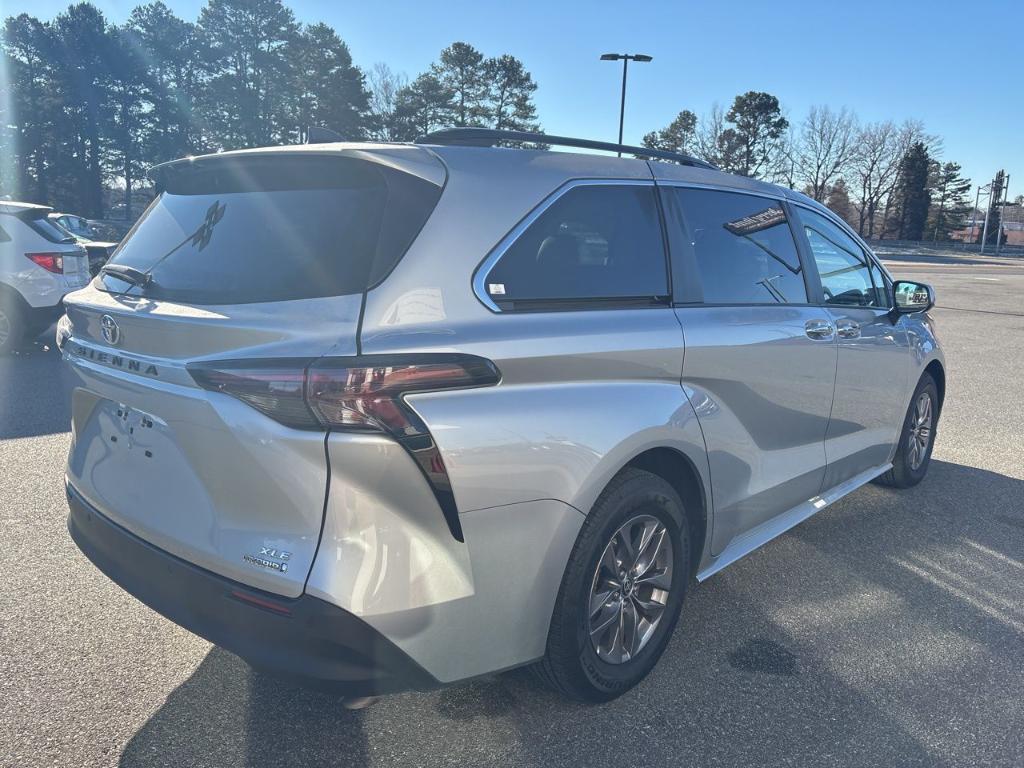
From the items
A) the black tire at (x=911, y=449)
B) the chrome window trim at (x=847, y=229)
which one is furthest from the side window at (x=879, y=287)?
the black tire at (x=911, y=449)

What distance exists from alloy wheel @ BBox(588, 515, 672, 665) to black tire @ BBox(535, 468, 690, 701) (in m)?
0.02

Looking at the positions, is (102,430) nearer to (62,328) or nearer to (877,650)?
(62,328)

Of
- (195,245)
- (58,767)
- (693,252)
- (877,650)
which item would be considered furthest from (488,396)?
(877,650)

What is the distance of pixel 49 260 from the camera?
8969 mm

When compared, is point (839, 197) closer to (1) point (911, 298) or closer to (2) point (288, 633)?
(1) point (911, 298)

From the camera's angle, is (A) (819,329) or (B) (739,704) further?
(A) (819,329)

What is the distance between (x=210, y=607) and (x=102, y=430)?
779 mm

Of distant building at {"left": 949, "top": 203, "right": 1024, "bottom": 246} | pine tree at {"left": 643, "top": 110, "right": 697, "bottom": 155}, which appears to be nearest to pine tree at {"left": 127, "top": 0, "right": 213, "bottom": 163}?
pine tree at {"left": 643, "top": 110, "right": 697, "bottom": 155}

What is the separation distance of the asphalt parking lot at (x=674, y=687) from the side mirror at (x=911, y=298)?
134cm

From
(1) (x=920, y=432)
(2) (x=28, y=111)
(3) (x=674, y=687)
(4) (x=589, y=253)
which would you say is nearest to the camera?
(4) (x=589, y=253)

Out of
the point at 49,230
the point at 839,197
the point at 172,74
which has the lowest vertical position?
the point at 49,230

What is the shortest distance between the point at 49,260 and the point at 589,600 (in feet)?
29.0

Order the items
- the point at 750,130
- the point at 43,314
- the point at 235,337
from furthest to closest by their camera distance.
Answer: the point at 750,130, the point at 43,314, the point at 235,337

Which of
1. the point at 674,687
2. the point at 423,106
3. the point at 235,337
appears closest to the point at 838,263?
the point at 674,687
